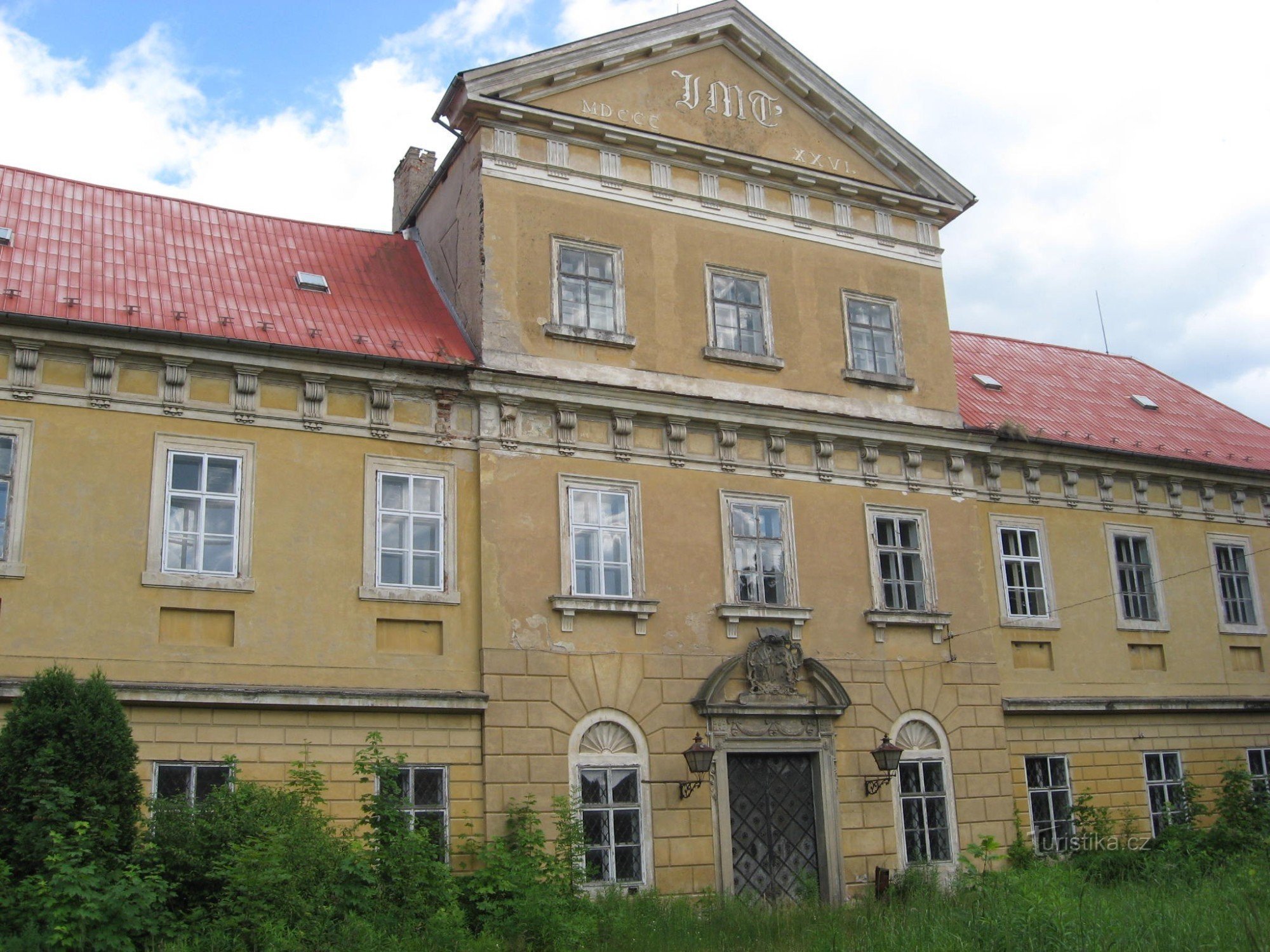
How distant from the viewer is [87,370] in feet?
46.9

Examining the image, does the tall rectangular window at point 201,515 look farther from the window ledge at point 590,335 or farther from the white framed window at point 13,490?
the window ledge at point 590,335

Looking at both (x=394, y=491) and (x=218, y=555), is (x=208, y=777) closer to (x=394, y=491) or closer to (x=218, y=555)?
(x=218, y=555)

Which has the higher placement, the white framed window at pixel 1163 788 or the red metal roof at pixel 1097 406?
the red metal roof at pixel 1097 406

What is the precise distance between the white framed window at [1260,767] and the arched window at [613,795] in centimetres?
1076

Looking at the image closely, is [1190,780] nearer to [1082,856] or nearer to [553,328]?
[1082,856]

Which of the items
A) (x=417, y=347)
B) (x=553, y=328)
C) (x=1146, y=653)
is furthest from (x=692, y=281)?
(x=1146, y=653)

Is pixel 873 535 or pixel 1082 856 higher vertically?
pixel 873 535

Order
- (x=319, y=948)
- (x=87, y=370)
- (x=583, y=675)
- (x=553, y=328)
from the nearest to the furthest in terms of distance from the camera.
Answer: (x=319, y=948)
(x=87, y=370)
(x=583, y=675)
(x=553, y=328)

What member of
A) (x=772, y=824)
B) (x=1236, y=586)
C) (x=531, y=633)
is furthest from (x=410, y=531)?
(x=1236, y=586)

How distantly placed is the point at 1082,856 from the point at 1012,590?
3.86m

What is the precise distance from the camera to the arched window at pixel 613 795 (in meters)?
15.3

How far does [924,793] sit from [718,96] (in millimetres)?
10379

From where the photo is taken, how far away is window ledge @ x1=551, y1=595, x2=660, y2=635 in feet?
51.6

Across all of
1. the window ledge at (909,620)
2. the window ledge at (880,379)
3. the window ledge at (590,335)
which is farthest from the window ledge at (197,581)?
the window ledge at (880,379)
